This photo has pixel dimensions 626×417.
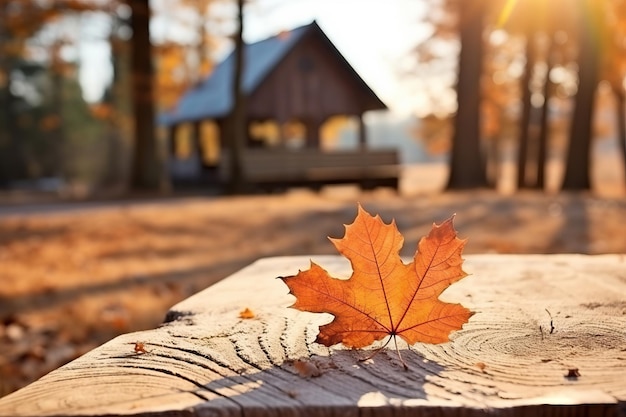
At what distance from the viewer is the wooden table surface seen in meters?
1.02

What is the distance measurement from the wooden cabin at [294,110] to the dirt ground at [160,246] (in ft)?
31.1

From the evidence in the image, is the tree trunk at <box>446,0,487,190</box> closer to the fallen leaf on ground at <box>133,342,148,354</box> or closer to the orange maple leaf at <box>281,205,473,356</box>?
the orange maple leaf at <box>281,205,473,356</box>

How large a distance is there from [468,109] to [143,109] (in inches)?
344

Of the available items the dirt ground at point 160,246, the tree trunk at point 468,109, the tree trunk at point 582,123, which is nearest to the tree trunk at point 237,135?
the tree trunk at point 468,109

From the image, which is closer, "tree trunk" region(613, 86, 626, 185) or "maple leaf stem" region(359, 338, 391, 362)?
"maple leaf stem" region(359, 338, 391, 362)

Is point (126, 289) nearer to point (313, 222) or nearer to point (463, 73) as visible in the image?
point (313, 222)

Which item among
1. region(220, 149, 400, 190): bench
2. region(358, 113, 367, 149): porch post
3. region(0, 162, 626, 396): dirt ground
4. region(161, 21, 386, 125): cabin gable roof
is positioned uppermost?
region(161, 21, 386, 125): cabin gable roof

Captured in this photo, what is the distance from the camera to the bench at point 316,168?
2005 centimetres

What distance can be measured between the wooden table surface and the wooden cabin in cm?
1823

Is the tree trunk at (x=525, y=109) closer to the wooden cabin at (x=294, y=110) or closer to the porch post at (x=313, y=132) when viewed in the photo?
the wooden cabin at (x=294, y=110)

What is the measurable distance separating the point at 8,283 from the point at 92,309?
4.65ft

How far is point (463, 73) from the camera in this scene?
15633 mm

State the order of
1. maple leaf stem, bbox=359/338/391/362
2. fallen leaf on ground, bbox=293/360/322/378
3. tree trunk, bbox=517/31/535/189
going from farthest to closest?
1. tree trunk, bbox=517/31/535/189
2. maple leaf stem, bbox=359/338/391/362
3. fallen leaf on ground, bbox=293/360/322/378

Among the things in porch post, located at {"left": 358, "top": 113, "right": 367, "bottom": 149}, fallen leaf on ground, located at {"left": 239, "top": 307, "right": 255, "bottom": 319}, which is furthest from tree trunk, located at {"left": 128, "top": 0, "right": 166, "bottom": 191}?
fallen leaf on ground, located at {"left": 239, "top": 307, "right": 255, "bottom": 319}
